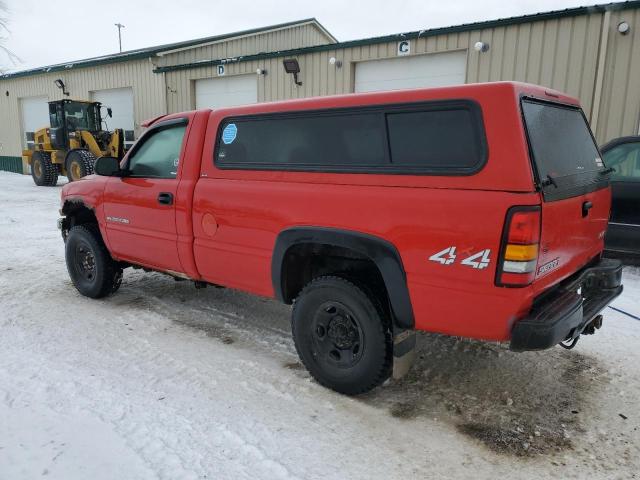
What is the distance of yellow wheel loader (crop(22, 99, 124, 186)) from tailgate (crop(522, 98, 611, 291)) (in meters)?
14.2

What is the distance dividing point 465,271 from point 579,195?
3.15 ft

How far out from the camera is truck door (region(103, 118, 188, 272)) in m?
3.97

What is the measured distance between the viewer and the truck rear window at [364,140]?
2527mm

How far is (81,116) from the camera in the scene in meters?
16.1

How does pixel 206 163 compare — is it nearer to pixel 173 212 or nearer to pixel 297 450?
pixel 173 212

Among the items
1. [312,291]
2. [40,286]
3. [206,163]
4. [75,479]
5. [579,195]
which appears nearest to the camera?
[75,479]

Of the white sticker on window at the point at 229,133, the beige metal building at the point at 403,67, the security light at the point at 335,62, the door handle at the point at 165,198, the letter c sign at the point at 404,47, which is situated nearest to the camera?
the white sticker on window at the point at 229,133

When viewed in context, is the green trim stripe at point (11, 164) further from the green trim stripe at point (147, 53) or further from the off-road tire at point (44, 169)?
the off-road tire at point (44, 169)

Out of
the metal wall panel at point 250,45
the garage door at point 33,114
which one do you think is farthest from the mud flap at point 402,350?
the garage door at point 33,114

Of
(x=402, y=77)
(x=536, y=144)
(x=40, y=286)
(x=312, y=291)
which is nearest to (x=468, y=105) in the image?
(x=536, y=144)

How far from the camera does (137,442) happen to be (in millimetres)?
2568

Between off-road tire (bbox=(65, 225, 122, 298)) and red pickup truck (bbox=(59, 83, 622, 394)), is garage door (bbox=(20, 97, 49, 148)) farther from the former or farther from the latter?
red pickup truck (bbox=(59, 83, 622, 394))

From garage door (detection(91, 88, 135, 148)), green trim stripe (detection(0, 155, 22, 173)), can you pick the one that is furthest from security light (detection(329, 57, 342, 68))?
green trim stripe (detection(0, 155, 22, 173))

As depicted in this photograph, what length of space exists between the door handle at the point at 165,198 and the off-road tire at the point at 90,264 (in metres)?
1.27
